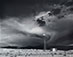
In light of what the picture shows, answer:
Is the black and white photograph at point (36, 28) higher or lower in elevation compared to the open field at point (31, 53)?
higher

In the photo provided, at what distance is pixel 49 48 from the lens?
335cm

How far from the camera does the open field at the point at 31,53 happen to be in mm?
2959

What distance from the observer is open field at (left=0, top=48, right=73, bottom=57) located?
2959 millimetres

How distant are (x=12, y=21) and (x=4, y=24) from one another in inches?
6.6

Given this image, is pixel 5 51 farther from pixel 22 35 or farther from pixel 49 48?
pixel 49 48

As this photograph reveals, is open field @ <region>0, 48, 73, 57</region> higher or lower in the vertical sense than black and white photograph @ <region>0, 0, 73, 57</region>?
lower

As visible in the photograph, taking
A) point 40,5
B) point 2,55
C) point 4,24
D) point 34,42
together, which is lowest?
point 2,55

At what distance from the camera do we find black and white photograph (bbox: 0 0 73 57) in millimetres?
3014

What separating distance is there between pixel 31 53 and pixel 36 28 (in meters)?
0.54

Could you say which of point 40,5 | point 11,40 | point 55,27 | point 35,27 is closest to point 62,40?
point 55,27

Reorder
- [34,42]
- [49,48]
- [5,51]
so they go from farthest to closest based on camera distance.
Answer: [49,48], [34,42], [5,51]

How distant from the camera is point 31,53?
10.8 ft

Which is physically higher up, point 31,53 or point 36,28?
point 36,28

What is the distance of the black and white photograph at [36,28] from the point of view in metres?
3.01
